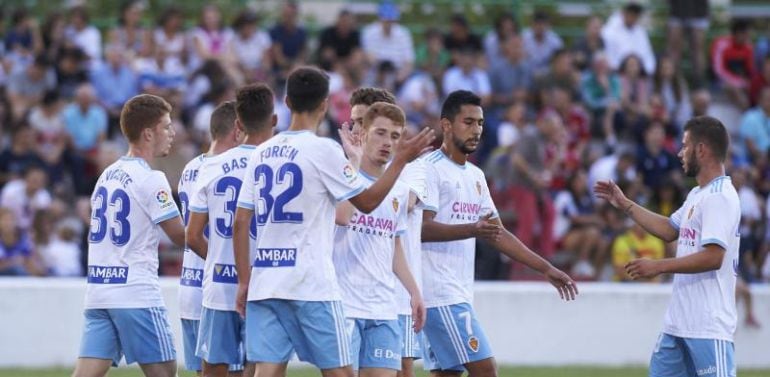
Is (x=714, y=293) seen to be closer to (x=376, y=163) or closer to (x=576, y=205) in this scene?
(x=376, y=163)

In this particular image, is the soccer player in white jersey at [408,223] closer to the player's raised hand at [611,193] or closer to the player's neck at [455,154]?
the player's neck at [455,154]

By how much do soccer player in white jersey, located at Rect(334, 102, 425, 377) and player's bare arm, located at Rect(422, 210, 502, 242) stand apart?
588 mm

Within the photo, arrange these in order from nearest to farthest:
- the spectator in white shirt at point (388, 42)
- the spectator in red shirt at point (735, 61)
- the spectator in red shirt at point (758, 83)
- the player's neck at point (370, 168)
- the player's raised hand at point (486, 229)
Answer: the player's neck at point (370, 168) < the player's raised hand at point (486, 229) < the spectator in white shirt at point (388, 42) < the spectator in red shirt at point (758, 83) < the spectator in red shirt at point (735, 61)

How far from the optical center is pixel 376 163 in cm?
938

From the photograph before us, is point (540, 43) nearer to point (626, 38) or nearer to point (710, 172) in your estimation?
point (626, 38)

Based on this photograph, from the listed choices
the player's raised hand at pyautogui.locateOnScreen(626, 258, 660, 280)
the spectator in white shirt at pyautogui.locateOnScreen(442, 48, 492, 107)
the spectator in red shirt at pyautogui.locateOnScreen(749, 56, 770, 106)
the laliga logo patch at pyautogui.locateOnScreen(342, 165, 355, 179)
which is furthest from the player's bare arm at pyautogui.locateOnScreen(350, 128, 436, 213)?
the spectator in red shirt at pyautogui.locateOnScreen(749, 56, 770, 106)

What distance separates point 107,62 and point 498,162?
218 inches

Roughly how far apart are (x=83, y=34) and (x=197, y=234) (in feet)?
38.8

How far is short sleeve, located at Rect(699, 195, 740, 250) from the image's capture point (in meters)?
9.62

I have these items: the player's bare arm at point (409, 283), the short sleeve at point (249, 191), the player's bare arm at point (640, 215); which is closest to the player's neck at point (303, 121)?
the short sleeve at point (249, 191)

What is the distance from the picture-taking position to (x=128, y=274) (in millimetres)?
9828

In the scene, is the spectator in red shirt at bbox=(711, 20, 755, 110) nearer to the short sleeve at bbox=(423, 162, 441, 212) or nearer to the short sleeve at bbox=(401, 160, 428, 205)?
the short sleeve at bbox=(423, 162, 441, 212)

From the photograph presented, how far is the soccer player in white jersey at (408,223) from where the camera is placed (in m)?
9.98

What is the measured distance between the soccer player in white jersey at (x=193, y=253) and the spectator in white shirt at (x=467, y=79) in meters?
10.5
